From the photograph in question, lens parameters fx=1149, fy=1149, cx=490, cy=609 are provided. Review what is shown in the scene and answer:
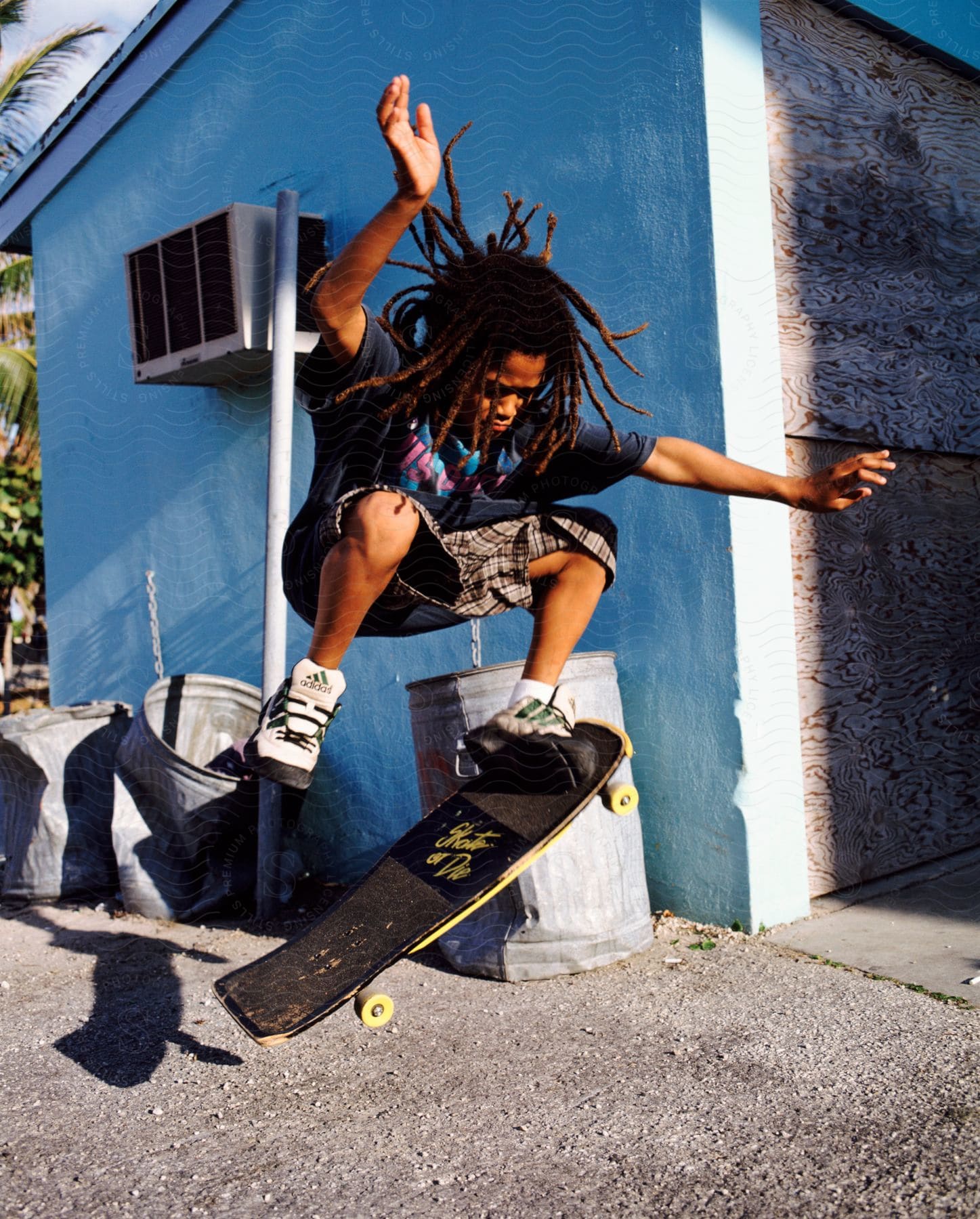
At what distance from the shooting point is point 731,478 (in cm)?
Answer: 259

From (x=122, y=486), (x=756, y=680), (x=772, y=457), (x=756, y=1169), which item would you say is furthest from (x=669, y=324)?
(x=122, y=486)

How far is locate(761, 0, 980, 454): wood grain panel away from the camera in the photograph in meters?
3.88

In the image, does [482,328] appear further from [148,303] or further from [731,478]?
[148,303]

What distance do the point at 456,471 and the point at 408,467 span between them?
4.6 inches

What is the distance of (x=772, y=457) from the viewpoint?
371 centimetres

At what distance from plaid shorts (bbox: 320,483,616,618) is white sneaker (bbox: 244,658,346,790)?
8.5 inches

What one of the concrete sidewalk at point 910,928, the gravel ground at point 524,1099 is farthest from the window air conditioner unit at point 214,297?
the concrete sidewalk at point 910,928

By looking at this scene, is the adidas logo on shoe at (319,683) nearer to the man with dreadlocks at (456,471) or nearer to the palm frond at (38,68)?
the man with dreadlocks at (456,471)

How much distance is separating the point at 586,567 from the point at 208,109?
4.12 m

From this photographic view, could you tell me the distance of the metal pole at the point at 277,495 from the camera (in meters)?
4.09

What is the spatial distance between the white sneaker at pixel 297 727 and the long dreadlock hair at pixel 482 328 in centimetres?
51

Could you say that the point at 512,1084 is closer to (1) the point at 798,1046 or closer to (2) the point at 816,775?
(1) the point at 798,1046

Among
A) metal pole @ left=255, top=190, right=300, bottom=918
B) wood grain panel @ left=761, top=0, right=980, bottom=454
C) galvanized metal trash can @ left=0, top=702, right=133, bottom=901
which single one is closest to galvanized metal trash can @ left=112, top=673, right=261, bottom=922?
metal pole @ left=255, top=190, right=300, bottom=918

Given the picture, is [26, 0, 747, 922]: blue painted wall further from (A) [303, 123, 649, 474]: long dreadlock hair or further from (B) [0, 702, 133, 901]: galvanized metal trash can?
(A) [303, 123, 649, 474]: long dreadlock hair
